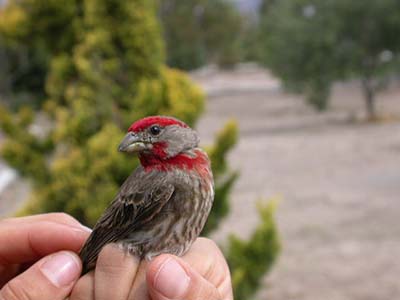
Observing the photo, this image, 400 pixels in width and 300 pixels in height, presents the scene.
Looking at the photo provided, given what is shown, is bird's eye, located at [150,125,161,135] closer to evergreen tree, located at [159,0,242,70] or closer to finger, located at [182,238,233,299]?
finger, located at [182,238,233,299]

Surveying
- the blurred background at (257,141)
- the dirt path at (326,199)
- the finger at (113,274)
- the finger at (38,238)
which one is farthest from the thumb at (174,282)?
the dirt path at (326,199)

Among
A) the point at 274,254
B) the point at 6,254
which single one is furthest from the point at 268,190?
the point at 6,254

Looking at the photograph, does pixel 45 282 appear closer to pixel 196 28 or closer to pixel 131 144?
pixel 131 144

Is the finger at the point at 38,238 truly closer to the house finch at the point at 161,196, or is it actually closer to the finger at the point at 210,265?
the house finch at the point at 161,196

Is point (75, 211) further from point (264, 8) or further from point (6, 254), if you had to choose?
point (264, 8)

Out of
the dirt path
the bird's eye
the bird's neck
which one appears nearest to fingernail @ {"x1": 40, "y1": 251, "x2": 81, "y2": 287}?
the bird's neck

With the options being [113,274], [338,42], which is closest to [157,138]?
[113,274]
